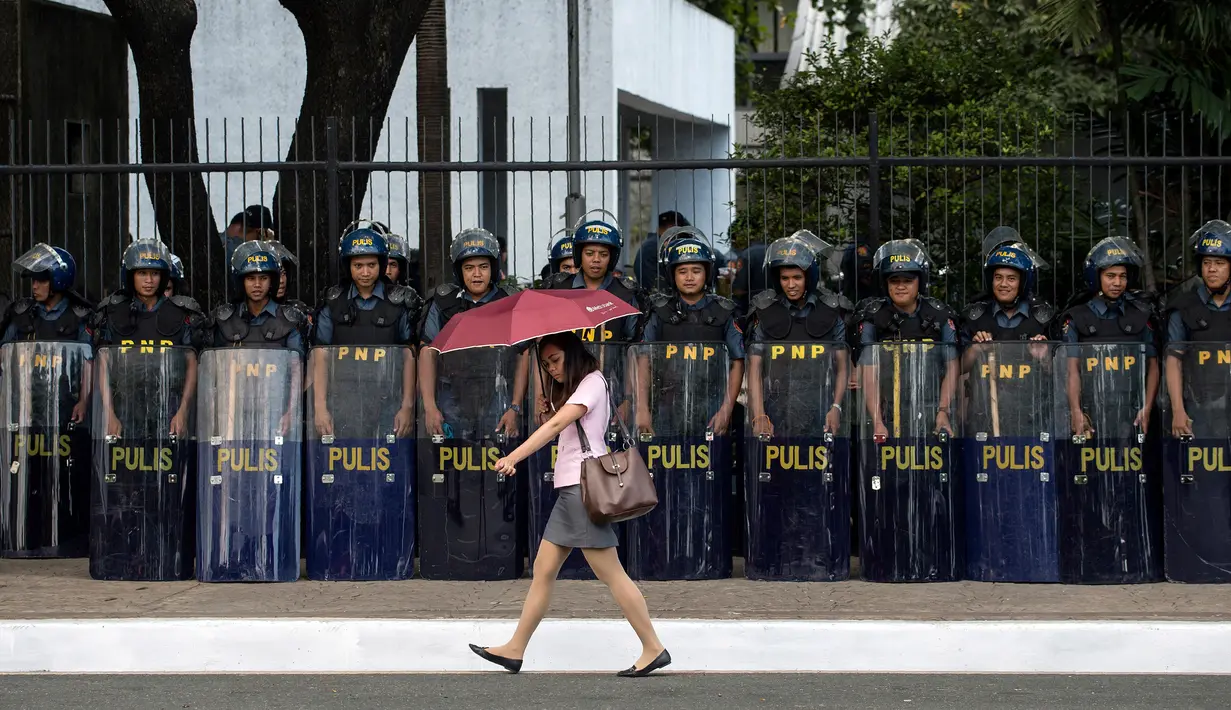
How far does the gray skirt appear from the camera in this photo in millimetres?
7871

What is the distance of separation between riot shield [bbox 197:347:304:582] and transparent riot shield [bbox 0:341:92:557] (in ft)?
3.73

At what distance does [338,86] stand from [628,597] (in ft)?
20.0

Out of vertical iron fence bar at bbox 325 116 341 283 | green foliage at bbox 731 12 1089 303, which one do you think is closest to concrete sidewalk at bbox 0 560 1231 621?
vertical iron fence bar at bbox 325 116 341 283

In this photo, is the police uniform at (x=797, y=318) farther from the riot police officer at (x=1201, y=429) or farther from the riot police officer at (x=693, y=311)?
the riot police officer at (x=1201, y=429)

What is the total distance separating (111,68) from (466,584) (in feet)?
33.7

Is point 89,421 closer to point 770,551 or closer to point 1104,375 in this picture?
point 770,551

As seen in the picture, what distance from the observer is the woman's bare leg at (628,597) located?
311 inches

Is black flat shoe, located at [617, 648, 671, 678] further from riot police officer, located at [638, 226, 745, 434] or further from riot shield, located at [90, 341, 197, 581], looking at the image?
riot shield, located at [90, 341, 197, 581]

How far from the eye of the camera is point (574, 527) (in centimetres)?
788

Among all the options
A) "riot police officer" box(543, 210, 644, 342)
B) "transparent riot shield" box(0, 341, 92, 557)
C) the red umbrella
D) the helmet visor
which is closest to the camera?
the red umbrella

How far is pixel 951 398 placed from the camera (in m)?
9.84

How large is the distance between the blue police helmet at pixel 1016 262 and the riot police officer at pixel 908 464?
0.65m

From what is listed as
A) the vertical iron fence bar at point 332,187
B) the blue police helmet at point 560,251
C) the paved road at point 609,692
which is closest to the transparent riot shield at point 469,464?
the vertical iron fence bar at point 332,187

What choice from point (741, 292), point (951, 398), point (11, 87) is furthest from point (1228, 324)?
point (11, 87)
